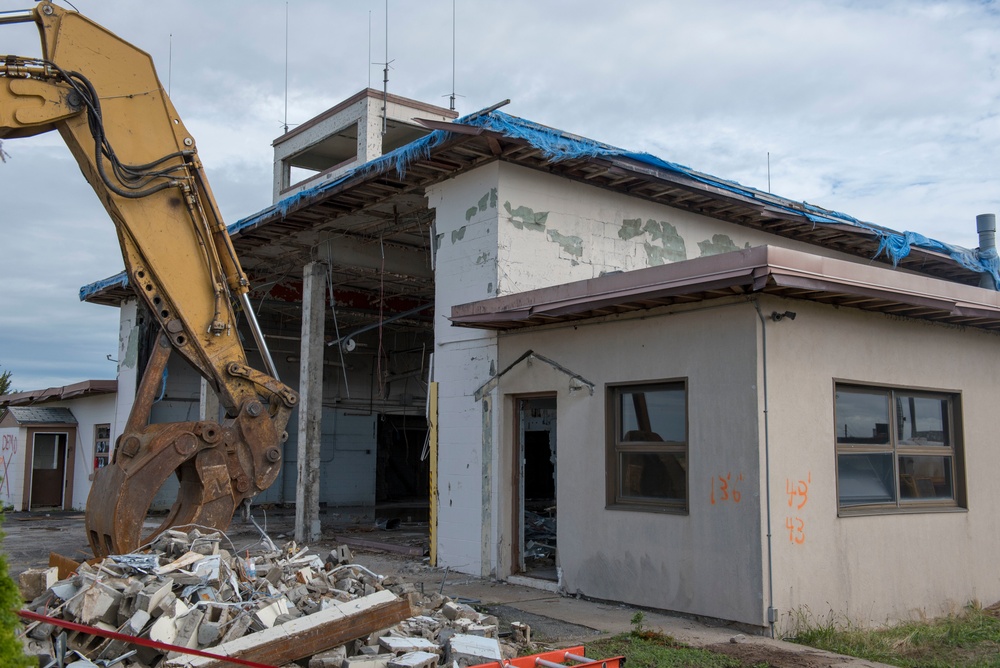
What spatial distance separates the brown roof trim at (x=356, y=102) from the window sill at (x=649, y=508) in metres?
13.1

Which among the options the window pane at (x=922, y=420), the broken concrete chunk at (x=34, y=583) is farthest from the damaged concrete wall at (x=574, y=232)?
the broken concrete chunk at (x=34, y=583)

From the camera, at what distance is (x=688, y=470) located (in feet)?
27.9

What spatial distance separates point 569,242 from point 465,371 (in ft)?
7.20

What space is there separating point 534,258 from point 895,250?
745 cm

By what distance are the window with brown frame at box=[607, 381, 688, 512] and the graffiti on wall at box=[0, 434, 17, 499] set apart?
19.3 m

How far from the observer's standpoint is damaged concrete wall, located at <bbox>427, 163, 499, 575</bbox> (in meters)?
10.9

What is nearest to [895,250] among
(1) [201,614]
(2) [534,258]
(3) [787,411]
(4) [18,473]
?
(2) [534,258]

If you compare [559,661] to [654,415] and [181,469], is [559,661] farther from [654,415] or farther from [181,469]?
[181,469]

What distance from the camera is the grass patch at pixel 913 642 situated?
24.1 ft

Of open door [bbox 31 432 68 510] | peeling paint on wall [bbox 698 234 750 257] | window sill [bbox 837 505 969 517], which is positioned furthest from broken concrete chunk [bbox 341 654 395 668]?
open door [bbox 31 432 68 510]

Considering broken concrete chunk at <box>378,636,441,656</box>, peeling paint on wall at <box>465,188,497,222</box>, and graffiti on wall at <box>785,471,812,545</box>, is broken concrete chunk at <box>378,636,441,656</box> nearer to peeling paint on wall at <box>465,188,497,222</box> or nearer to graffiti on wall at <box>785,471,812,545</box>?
graffiti on wall at <box>785,471,812,545</box>

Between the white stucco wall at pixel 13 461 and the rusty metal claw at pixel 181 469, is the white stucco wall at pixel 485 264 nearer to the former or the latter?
the rusty metal claw at pixel 181 469

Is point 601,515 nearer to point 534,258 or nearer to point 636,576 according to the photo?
point 636,576

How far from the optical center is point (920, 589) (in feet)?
29.7
